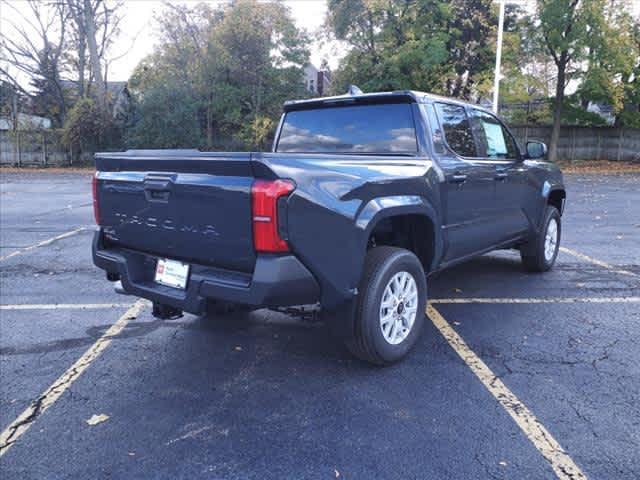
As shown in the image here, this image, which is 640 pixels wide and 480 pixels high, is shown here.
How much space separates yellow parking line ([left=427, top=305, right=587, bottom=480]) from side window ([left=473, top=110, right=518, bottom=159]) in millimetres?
1892

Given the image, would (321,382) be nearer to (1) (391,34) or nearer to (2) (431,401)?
(2) (431,401)

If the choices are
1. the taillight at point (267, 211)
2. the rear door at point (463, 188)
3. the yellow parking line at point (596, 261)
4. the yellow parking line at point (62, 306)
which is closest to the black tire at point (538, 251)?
the yellow parking line at point (596, 261)

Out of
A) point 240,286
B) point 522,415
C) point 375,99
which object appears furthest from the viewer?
point 375,99

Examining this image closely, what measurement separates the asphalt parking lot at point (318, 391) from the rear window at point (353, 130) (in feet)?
5.13

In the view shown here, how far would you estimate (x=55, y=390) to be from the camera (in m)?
3.29

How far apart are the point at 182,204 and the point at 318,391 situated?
4.76 ft

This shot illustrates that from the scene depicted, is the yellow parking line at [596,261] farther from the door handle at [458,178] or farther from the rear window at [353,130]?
the rear window at [353,130]

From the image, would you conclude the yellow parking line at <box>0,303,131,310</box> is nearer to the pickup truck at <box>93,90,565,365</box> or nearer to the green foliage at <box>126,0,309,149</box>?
the pickup truck at <box>93,90,565,365</box>

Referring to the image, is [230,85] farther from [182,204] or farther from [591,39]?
[182,204]

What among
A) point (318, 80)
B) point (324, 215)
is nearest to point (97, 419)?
point (324, 215)

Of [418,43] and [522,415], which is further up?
[418,43]

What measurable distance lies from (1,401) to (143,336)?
1182mm

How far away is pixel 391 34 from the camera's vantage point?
85.4 ft

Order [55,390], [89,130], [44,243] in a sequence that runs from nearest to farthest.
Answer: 1. [55,390]
2. [44,243]
3. [89,130]
